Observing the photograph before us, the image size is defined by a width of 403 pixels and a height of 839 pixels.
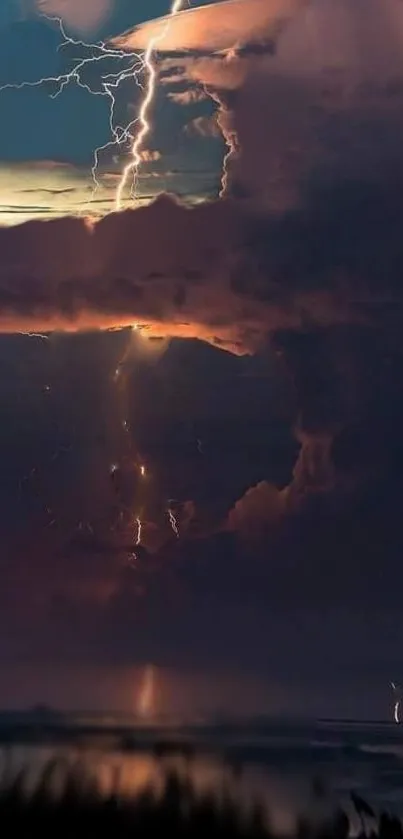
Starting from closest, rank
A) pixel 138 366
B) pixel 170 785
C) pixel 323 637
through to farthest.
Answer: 1. pixel 170 785
2. pixel 323 637
3. pixel 138 366

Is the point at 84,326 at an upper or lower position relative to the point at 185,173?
lower

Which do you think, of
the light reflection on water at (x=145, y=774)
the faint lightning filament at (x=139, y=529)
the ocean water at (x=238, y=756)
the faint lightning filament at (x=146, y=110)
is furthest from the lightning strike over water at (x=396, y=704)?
the faint lightning filament at (x=146, y=110)

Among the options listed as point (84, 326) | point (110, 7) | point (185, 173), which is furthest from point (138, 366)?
point (110, 7)

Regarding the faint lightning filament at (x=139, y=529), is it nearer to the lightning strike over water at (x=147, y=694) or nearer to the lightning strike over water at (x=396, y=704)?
the lightning strike over water at (x=147, y=694)

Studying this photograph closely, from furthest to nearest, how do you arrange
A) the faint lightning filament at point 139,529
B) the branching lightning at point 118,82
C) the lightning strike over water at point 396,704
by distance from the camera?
the branching lightning at point 118,82 → the faint lightning filament at point 139,529 → the lightning strike over water at point 396,704

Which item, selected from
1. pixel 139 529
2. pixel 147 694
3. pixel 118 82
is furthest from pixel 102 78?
pixel 147 694

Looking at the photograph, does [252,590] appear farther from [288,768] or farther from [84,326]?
[84,326]
